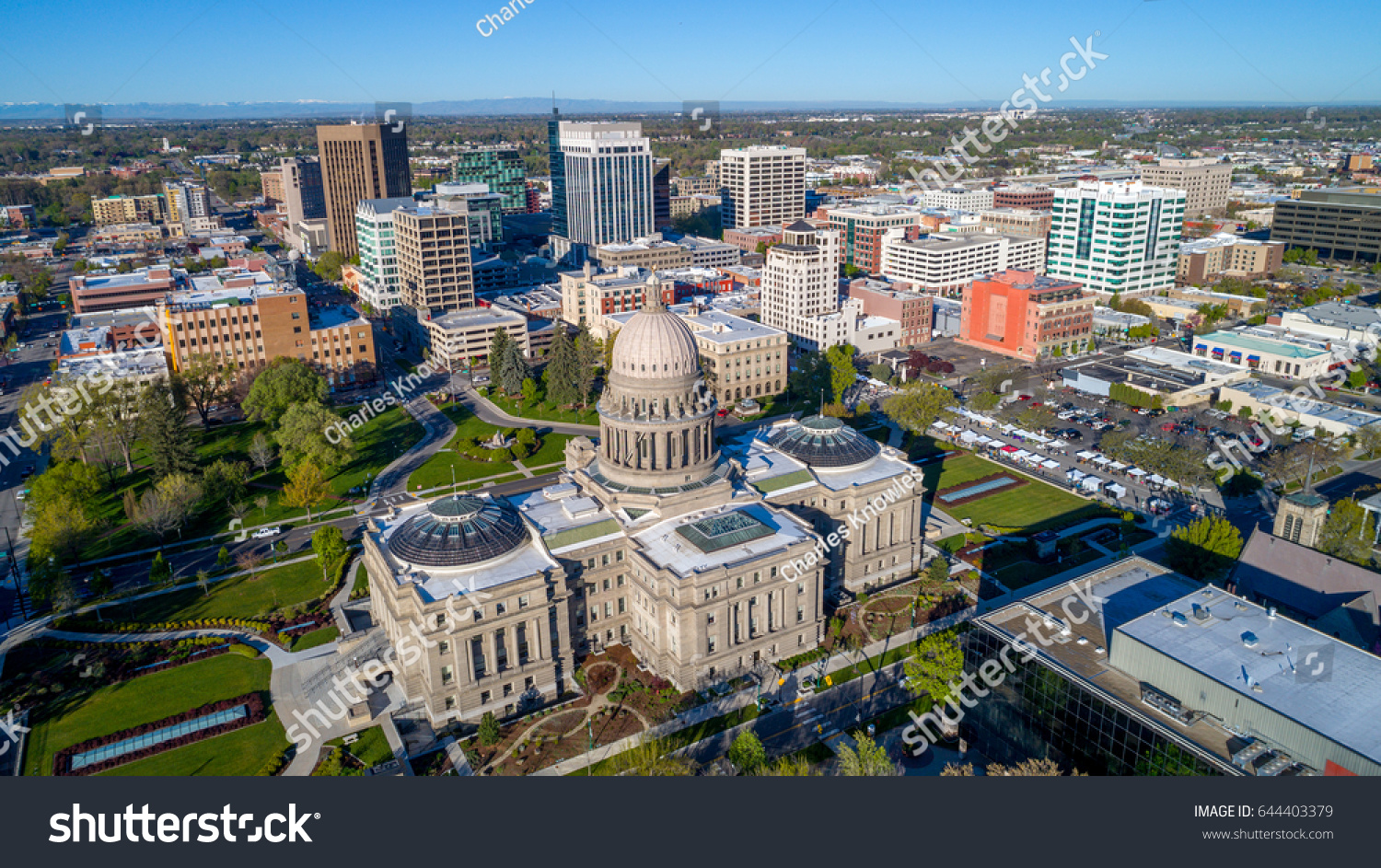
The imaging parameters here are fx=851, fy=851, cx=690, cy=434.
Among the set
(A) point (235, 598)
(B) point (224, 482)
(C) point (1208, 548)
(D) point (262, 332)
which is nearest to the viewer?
(C) point (1208, 548)

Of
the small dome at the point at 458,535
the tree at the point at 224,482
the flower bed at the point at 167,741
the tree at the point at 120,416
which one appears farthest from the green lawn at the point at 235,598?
the tree at the point at 120,416

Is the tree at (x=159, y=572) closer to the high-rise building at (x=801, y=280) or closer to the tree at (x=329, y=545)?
the tree at (x=329, y=545)

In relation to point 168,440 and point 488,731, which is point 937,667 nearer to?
point 488,731

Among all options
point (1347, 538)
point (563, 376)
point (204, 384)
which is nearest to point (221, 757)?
point (204, 384)

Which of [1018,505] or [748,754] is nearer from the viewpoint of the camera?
[748,754]

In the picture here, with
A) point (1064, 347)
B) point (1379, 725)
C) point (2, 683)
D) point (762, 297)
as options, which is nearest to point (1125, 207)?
point (1064, 347)

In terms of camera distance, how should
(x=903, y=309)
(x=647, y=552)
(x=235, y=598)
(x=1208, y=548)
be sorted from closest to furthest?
(x=647, y=552), (x=1208, y=548), (x=235, y=598), (x=903, y=309)
